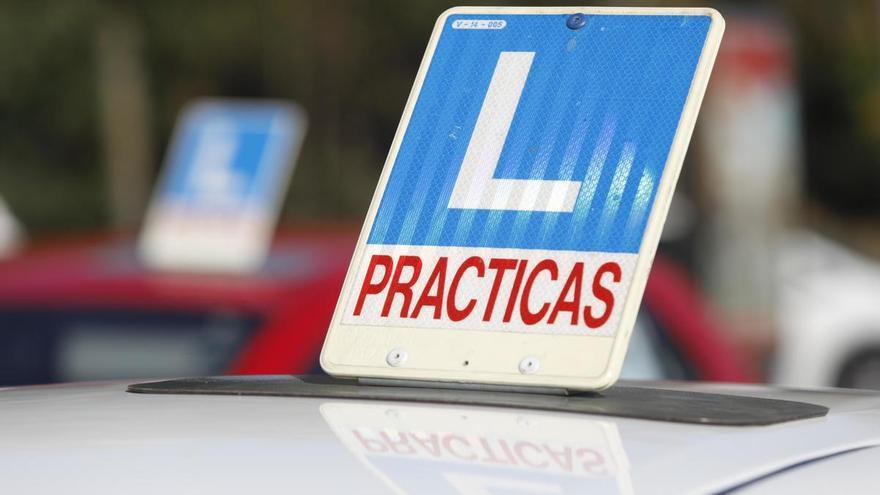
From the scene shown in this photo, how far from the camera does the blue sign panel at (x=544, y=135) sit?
1.81 meters

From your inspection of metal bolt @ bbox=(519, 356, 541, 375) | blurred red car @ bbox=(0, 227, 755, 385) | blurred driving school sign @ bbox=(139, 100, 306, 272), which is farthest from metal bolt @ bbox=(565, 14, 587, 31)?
blurred driving school sign @ bbox=(139, 100, 306, 272)

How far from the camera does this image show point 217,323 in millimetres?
4148

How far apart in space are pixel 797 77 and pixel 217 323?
28319 mm

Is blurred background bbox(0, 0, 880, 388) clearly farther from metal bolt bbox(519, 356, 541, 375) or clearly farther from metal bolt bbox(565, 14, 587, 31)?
metal bolt bbox(519, 356, 541, 375)

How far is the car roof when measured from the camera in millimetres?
1458

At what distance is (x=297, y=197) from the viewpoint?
22062 mm

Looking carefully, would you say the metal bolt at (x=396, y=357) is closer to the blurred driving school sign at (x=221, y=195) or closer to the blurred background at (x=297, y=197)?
the blurred background at (x=297, y=197)

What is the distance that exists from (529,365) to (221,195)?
12.5ft

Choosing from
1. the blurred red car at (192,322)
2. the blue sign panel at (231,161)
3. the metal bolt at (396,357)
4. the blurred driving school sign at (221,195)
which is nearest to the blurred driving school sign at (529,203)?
the metal bolt at (396,357)

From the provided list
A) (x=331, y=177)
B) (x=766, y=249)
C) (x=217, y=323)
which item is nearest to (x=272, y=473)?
(x=217, y=323)

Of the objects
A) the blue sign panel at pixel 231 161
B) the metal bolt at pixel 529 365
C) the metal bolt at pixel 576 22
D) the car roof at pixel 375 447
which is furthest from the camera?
the blue sign panel at pixel 231 161

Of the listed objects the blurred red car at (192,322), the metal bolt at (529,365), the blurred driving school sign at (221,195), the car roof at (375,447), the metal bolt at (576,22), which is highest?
the blurred driving school sign at (221,195)

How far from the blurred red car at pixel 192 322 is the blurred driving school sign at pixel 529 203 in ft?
6.41

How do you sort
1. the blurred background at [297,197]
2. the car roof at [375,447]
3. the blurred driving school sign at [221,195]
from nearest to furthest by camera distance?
the car roof at [375,447]
the blurred background at [297,197]
the blurred driving school sign at [221,195]
